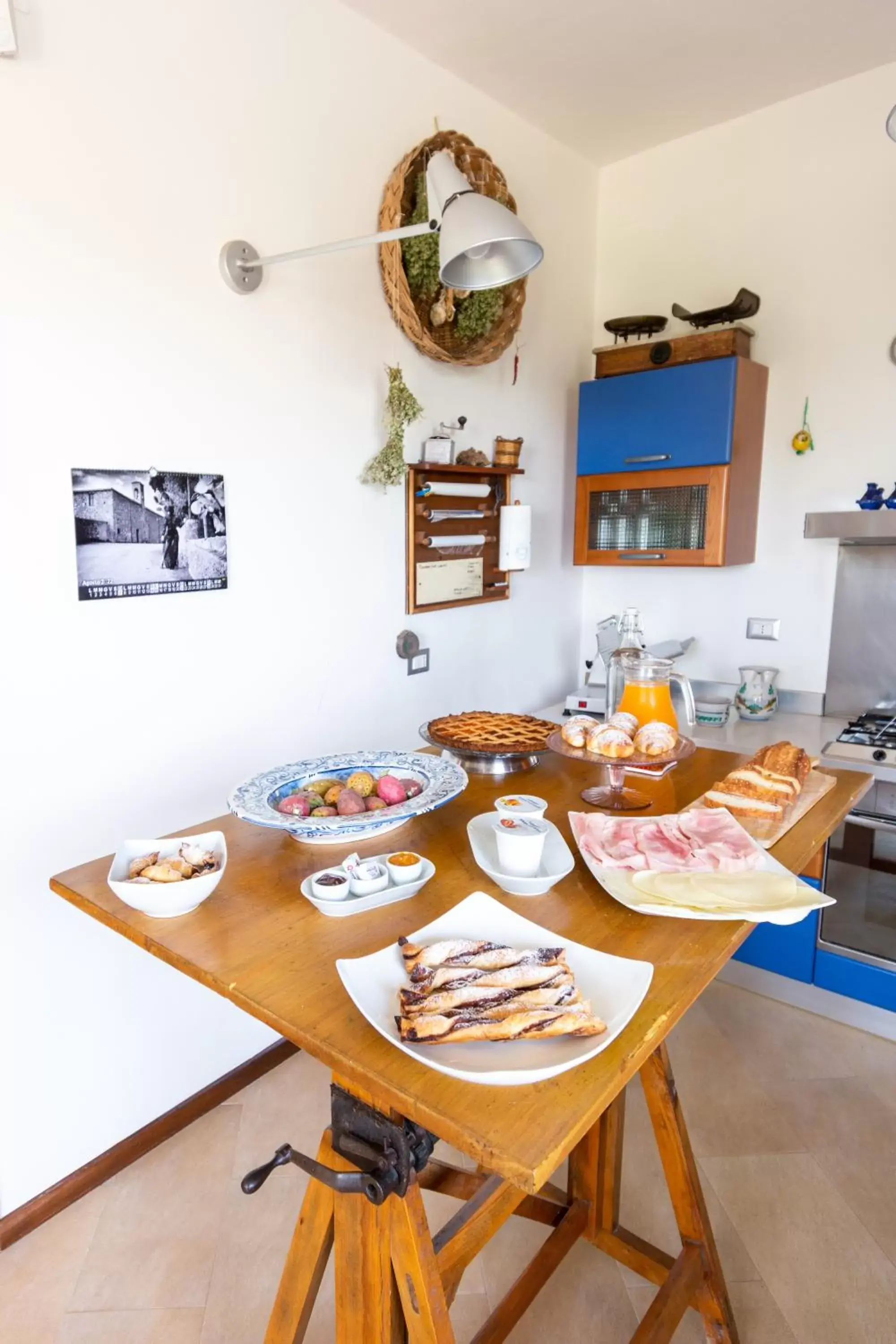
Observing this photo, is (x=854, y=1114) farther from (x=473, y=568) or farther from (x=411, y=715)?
(x=473, y=568)

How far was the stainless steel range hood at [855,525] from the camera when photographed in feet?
7.11

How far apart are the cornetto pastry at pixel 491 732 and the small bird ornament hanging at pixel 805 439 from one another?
1.46m

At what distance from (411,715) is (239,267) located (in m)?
1.28

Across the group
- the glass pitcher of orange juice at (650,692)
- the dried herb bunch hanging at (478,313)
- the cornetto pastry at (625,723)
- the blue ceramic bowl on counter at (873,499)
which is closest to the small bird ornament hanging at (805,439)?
the blue ceramic bowl on counter at (873,499)

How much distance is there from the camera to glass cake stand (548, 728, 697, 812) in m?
1.34

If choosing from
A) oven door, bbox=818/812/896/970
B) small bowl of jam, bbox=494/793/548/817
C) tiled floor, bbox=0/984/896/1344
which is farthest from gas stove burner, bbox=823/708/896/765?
small bowl of jam, bbox=494/793/548/817

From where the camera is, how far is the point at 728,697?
2.80 meters

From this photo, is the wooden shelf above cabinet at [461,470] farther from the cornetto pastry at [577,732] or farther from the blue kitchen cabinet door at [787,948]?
the blue kitchen cabinet door at [787,948]

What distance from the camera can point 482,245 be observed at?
1.44 metres

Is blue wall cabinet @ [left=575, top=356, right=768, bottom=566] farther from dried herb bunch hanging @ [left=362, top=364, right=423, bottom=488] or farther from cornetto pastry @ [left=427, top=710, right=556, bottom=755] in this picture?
cornetto pastry @ [left=427, top=710, right=556, bottom=755]

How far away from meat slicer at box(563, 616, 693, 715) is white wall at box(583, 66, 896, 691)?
0.64 ft

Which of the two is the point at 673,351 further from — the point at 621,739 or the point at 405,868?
the point at 405,868

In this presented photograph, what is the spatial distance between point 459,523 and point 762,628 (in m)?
1.15

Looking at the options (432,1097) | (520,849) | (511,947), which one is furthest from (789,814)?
(432,1097)
